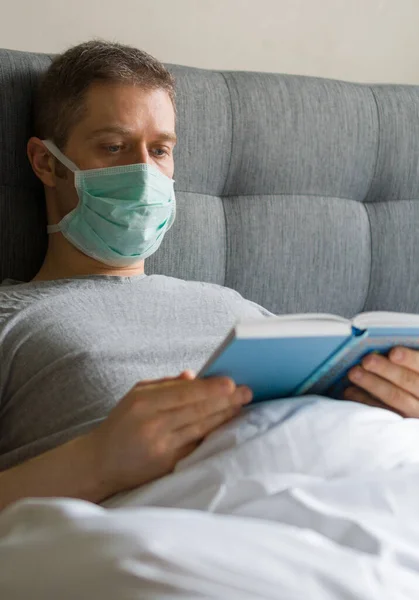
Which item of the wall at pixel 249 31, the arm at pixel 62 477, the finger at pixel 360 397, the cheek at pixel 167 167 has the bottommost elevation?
the arm at pixel 62 477

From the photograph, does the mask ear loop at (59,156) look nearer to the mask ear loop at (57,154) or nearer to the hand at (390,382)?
the mask ear loop at (57,154)

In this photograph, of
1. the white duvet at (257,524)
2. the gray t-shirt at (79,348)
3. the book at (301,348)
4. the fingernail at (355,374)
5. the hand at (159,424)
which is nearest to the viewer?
the white duvet at (257,524)

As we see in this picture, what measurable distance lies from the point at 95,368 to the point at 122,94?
51 centimetres

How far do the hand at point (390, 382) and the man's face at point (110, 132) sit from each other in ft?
1.87

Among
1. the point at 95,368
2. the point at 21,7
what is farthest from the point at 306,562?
the point at 21,7

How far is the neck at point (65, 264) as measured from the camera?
1.44 metres

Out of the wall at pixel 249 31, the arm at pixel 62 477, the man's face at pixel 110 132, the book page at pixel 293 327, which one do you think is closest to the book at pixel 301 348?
the book page at pixel 293 327

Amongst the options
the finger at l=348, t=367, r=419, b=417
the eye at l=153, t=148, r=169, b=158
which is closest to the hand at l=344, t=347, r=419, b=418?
the finger at l=348, t=367, r=419, b=417

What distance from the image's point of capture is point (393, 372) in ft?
3.48

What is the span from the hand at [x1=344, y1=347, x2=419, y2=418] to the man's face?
0.57 meters

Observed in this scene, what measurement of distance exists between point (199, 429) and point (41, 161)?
67 cm

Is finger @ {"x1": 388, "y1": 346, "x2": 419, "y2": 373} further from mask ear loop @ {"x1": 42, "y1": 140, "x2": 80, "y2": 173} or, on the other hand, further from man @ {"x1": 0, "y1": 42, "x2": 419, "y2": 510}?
mask ear loop @ {"x1": 42, "y1": 140, "x2": 80, "y2": 173}

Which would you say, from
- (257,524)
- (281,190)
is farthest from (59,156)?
(257,524)

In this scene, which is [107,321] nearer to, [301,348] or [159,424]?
[159,424]
